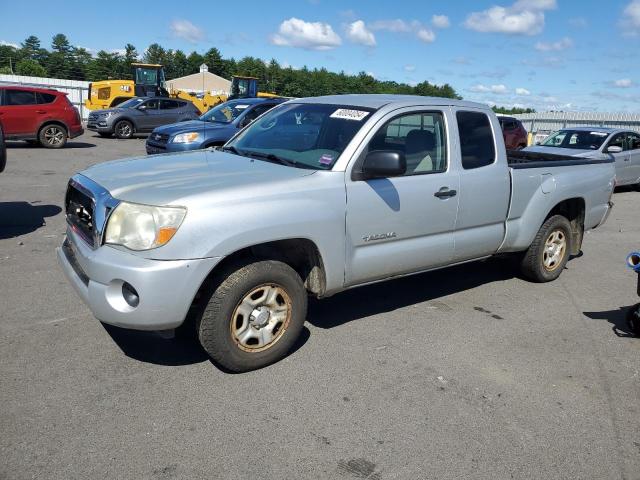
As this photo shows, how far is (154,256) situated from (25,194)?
25.2ft

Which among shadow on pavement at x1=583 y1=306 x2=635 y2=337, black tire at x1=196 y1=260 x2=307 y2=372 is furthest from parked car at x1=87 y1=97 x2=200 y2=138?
black tire at x1=196 y1=260 x2=307 y2=372

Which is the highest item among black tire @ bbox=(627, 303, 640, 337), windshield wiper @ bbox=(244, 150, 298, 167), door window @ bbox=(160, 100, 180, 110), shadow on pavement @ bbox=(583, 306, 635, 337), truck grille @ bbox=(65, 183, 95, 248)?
door window @ bbox=(160, 100, 180, 110)

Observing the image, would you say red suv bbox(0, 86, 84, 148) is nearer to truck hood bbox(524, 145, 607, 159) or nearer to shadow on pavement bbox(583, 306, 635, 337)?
truck hood bbox(524, 145, 607, 159)

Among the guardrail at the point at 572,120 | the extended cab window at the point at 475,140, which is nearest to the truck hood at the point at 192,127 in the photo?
the extended cab window at the point at 475,140

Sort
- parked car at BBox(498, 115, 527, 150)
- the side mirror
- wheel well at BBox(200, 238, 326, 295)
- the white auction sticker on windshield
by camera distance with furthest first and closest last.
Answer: parked car at BBox(498, 115, 527, 150)
the white auction sticker on windshield
the side mirror
wheel well at BBox(200, 238, 326, 295)

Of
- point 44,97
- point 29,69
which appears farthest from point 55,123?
point 29,69

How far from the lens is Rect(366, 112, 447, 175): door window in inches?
172

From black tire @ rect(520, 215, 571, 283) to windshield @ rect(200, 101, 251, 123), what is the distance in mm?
7972

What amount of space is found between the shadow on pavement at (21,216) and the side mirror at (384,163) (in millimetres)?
5079

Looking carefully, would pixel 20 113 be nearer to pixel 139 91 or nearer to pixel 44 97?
pixel 44 97

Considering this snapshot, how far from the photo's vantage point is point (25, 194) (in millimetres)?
9664

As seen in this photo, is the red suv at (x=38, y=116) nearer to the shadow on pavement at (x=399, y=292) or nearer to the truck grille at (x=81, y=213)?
the truck grille at (x=81, y=213)

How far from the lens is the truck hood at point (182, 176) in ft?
11.2

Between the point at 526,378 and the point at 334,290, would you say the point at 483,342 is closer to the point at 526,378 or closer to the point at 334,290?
the point at 526,378
